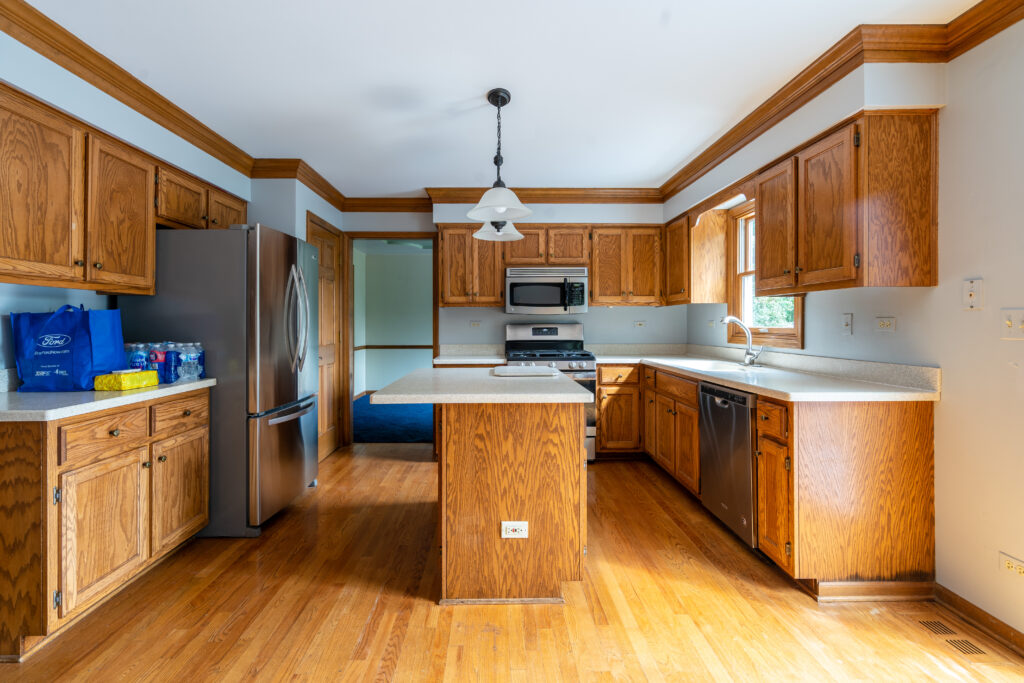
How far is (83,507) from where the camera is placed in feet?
6.21

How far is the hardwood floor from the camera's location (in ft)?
5.46

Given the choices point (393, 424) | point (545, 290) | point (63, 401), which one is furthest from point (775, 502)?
point (393, 424)

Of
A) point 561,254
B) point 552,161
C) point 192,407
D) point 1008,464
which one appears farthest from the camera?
point 561,254

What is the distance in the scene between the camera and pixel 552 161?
3.67 meters

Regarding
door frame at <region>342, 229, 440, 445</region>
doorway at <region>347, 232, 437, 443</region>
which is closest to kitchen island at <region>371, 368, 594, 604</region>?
door frame at <region>342, 229, 440, 445</region>

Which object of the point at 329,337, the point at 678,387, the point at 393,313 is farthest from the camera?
the point at 393,313

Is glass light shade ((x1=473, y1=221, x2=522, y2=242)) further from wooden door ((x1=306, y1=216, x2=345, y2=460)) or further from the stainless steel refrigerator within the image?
wooden door ((x1=306, y1=216, x2=345, y2=460))

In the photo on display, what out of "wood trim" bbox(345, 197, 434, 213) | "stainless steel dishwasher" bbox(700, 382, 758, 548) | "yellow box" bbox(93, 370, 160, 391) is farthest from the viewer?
"wood trim" bbox(345, 197, 434, 213)

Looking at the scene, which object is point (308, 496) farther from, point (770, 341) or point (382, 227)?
point (770, 341)

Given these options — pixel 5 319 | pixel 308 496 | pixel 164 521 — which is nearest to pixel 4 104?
pixel 5 319

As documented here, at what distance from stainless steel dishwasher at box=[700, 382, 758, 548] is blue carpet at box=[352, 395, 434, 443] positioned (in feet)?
9.51

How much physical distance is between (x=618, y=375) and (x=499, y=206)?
7.55 ft

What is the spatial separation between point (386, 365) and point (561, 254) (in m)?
4.94

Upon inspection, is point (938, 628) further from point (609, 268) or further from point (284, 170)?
point (284, 170)
